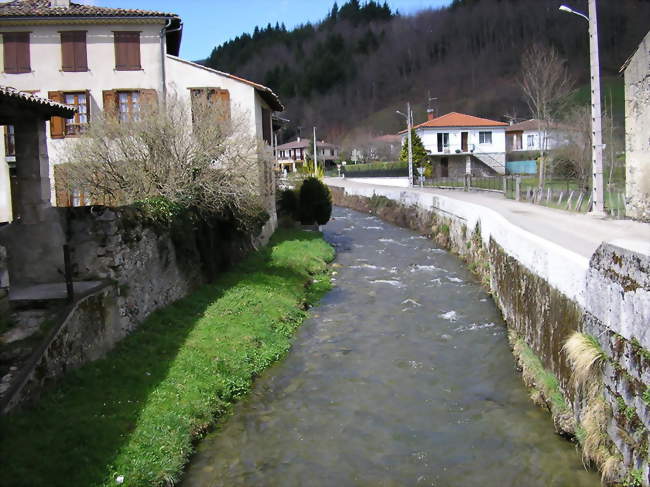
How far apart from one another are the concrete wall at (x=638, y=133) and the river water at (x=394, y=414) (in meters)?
6.26

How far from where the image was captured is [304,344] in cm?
1367

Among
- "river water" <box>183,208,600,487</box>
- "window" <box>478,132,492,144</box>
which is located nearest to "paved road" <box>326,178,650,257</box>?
"river water" <box>183,208,600,487</box>

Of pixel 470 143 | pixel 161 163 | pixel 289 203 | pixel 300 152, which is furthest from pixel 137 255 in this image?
pixel 300 152

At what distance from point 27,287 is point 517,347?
9499mm

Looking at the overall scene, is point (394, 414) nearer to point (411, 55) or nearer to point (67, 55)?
point (67, 55)

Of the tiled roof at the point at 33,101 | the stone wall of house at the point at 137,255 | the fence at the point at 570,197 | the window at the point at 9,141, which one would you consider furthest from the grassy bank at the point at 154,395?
the window at the point at 9,141

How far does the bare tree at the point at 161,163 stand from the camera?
16.0m

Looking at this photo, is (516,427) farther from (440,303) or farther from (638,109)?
(638,109)

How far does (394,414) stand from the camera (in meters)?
9.82

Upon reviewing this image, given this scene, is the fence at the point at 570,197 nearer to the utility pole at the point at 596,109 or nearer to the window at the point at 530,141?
the utility pole at the point at 596,109

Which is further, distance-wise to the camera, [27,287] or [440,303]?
[440,303]

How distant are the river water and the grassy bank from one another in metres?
0.44

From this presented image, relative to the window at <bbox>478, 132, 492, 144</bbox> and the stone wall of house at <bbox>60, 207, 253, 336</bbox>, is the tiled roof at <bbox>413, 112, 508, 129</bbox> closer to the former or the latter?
the window at <bbox>478, 132, 492, 144</bbox>

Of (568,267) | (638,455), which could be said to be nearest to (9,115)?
(568,267)
